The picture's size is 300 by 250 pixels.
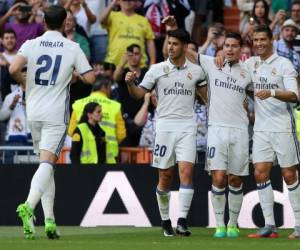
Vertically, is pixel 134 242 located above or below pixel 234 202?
below

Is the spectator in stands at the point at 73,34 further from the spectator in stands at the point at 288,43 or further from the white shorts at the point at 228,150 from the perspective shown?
the white shorts at the point at 228,150

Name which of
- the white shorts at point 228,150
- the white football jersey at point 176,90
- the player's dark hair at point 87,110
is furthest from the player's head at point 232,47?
the player's dark hair at point 87,110

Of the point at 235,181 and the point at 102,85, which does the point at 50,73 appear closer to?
the point at 235,181

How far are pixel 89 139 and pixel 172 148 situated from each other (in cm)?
332

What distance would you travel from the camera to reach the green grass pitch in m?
12.6

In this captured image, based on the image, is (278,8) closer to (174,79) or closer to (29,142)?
(29,142)

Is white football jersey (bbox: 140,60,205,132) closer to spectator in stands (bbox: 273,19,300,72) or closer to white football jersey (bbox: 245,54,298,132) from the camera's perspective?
white football jersey (bbox: 245,54,298,132)

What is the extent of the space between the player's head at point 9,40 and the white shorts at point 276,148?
22.7 ft

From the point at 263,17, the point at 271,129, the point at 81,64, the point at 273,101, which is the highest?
the point at 263,17

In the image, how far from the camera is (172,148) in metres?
14.9

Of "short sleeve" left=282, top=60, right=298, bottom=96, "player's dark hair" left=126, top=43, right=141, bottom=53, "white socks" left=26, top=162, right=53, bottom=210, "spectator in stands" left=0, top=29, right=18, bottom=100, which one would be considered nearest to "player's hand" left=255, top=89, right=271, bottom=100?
"short sleeve" left=282, top=60, right=298, bottom=96

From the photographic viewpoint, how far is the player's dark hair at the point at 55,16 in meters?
13.7

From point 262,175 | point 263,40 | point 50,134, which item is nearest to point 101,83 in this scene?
point 263,40

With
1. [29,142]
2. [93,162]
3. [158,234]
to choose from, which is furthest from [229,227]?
[29,142]
